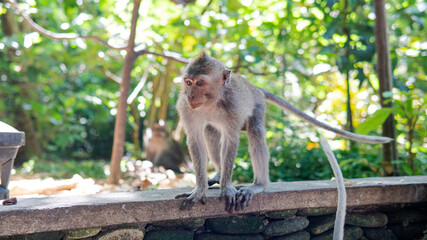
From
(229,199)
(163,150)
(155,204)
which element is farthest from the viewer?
(163,150)

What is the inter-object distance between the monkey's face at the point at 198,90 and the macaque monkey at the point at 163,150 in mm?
3658

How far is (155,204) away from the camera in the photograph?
2.71m

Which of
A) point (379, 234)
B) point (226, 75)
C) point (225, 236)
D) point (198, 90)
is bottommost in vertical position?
point (379, 234)

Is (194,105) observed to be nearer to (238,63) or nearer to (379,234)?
(379,234)

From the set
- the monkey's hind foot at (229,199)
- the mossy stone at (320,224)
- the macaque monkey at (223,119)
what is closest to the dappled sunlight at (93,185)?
the macaque monkey at (223,119)

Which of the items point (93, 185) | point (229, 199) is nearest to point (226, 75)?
point (229, 199)

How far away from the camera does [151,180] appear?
480 cm

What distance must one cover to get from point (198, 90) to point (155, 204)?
35.2 inches

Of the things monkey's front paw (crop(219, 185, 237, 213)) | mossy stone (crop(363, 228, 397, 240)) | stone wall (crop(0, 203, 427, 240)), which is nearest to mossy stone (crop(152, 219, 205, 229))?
stone wall (crop(0, 203, 427, 240))

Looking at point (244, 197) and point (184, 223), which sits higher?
point (244, 197)

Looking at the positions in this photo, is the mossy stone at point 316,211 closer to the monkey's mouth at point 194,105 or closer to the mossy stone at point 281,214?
the mossy stone at point 281,214

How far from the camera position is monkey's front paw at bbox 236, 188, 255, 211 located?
298 cm

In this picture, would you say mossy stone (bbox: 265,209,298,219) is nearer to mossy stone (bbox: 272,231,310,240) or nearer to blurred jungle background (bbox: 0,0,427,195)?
mossy stone (bbox: 272,231,310,240)

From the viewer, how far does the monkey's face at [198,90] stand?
284 centimetres
